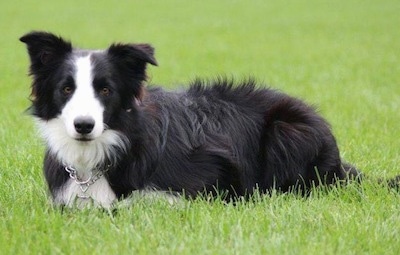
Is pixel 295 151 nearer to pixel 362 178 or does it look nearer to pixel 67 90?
pixel 362 178

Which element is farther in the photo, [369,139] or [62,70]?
[369,139]

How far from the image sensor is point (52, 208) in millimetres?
5418

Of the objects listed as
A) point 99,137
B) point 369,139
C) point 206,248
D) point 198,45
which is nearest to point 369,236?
point 206,248

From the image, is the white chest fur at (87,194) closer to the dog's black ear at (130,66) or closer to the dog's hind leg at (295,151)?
the dog's black ear at (130,66)

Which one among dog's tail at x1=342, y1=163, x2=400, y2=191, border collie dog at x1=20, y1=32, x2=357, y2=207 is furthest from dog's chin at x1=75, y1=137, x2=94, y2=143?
dog's tail at x1=342, y1=163, x2=400, y2=191

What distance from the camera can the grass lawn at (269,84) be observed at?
466 centimetres

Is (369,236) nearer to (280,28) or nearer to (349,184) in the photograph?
(349,184)

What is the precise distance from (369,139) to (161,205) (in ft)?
13.5

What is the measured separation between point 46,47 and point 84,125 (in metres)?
0.72

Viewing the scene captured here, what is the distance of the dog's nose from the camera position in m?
5.05

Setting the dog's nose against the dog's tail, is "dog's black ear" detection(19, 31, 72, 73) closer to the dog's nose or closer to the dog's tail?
the dog's nose

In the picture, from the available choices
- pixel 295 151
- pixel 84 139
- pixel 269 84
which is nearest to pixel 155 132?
pixel 84 139

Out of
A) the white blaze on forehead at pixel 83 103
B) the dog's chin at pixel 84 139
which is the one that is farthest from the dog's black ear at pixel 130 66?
the dog's chin at pixel 84 139

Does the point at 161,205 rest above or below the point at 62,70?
below
